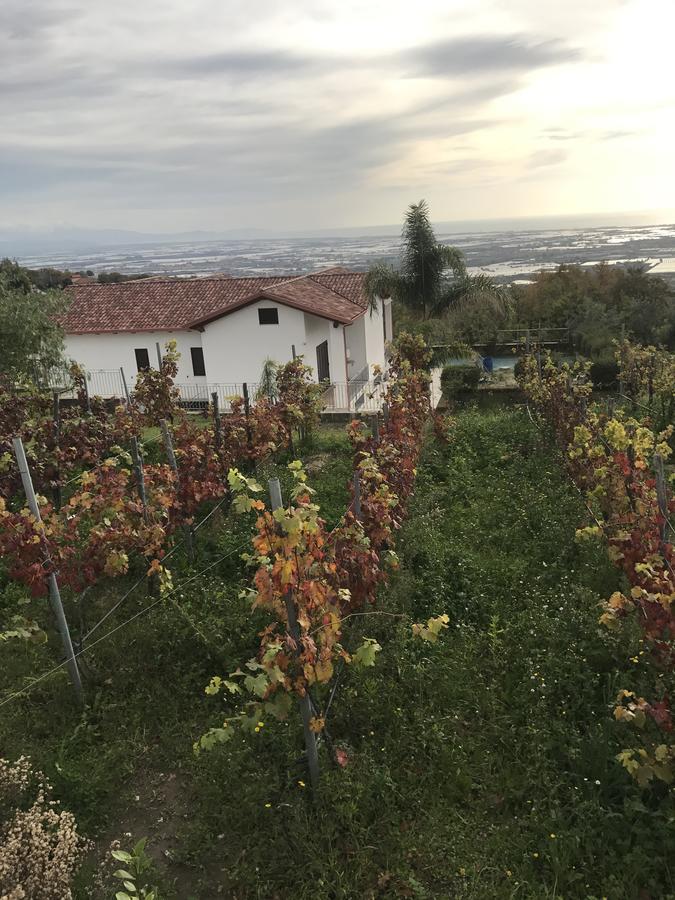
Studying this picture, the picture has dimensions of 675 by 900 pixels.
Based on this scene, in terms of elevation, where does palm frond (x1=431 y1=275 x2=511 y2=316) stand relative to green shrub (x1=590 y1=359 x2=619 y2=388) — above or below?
above

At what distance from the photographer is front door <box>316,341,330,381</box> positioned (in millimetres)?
23355

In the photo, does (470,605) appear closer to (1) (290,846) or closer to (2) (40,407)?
(1) (290,846)

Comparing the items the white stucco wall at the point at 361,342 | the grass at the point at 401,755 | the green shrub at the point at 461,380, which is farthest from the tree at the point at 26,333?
the green shrub at the point at 461,380

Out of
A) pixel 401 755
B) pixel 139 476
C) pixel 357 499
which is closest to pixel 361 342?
pixel 139 476

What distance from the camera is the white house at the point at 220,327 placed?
71.5 feet

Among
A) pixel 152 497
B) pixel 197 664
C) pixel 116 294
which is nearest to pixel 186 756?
pixel 197 664

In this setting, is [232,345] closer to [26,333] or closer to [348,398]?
[348,398]

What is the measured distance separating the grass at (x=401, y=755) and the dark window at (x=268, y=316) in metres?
14.4

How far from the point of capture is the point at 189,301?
79.8ft

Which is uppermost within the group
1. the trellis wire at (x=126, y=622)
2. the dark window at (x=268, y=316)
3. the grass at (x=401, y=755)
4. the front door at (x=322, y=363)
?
the dark window at (x=268, y=316)

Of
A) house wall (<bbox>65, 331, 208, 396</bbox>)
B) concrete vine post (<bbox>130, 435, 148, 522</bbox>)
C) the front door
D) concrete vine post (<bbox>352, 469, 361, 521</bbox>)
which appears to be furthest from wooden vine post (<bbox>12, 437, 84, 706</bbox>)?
house wall (<bbox>65, 331, 208, 396</bbox>)

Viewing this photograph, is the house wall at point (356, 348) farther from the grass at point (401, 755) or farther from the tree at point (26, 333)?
the grass at point (401, 755)

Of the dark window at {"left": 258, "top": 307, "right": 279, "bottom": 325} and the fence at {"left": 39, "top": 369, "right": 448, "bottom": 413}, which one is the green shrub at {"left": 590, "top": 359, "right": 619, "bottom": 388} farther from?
the dark window at {"left": 258, "top": 307, "right": 279, "bottom": 325}

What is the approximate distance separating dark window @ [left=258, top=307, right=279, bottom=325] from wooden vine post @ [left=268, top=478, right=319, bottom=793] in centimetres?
1752
